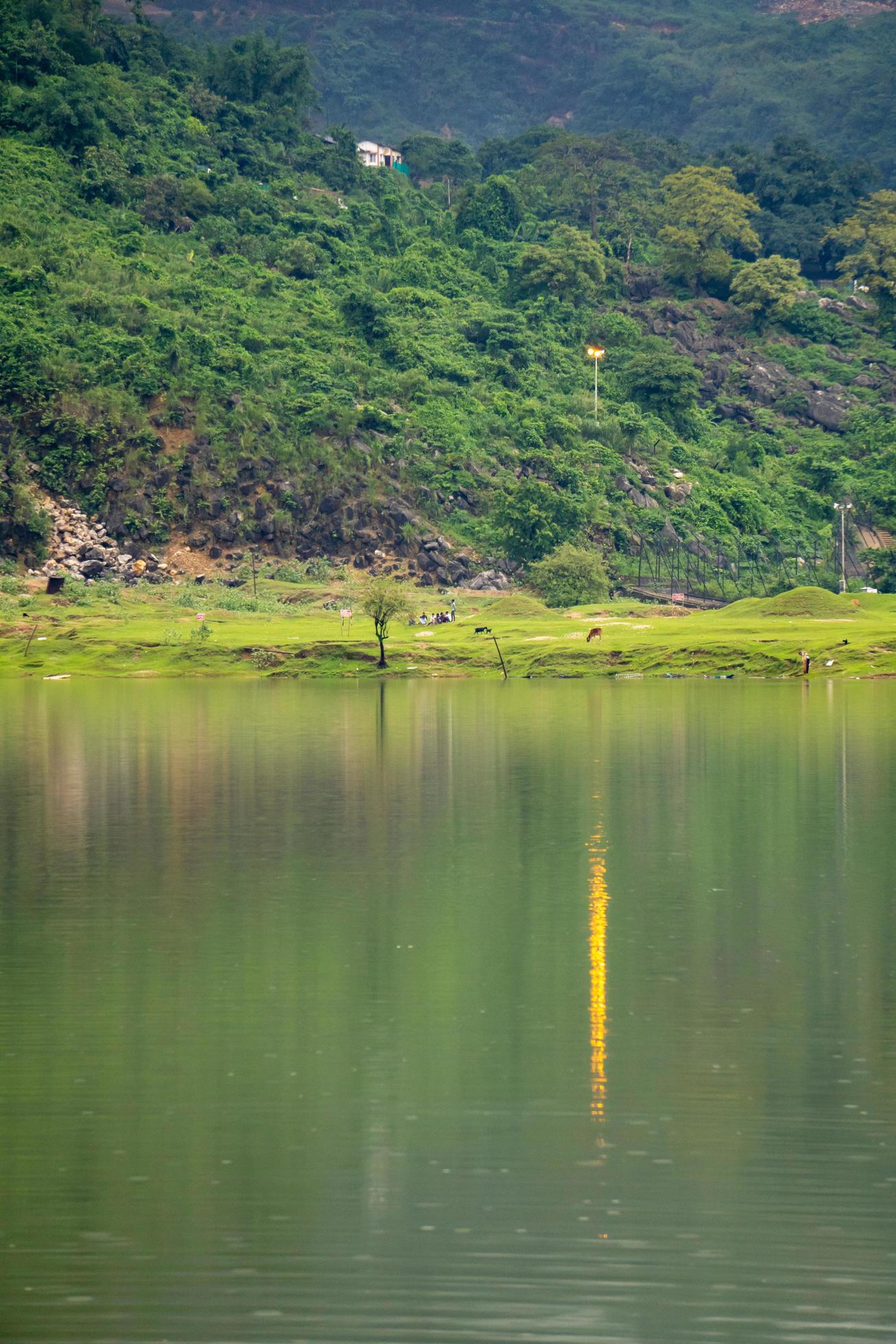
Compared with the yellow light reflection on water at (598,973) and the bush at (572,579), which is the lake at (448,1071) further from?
the bush at (572,579)

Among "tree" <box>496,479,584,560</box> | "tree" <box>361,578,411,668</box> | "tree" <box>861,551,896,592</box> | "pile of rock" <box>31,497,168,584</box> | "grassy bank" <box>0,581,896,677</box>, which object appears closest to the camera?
"grassy bank" <box>0,581,896,677</box>

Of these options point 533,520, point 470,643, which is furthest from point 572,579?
point 470,643

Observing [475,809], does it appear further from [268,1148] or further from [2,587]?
[2,587]

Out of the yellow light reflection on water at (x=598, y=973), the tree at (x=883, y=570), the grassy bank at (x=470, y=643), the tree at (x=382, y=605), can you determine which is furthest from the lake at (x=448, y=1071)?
the tree at (x=883, y=570)

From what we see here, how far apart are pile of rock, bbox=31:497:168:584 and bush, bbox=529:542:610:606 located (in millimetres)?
35139

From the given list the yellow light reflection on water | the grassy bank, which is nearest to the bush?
the grassy bank

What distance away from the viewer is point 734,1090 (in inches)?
758

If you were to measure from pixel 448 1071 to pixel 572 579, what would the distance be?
412ft

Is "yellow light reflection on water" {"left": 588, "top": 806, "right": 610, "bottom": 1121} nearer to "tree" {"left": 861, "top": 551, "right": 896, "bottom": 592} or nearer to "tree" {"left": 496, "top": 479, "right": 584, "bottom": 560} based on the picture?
"tree" {"left": 496, "top": 479, "right": 584, "bottom": 560}

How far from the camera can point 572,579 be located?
14462cm

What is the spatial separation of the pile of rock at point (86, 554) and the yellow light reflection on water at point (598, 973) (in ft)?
391

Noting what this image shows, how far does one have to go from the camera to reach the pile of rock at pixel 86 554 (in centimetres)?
15188

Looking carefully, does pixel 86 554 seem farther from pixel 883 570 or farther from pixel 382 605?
pixel 883 570

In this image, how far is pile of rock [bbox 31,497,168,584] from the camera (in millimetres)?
151875
